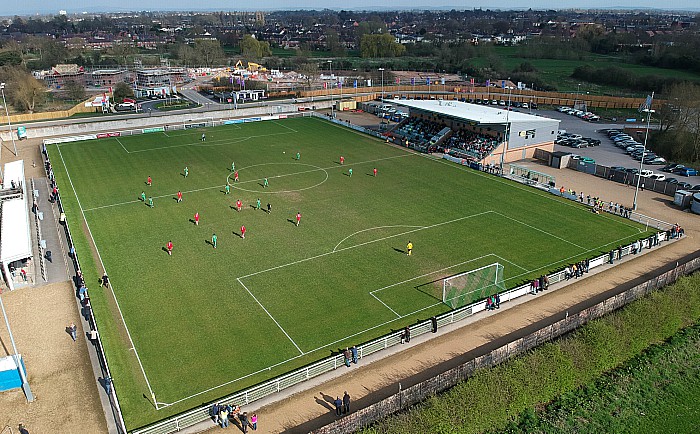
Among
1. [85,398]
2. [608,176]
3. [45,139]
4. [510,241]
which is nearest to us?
[85,398]

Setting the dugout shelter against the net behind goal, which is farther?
the dugout shelter

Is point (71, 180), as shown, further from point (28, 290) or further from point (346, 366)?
point (346, 366)

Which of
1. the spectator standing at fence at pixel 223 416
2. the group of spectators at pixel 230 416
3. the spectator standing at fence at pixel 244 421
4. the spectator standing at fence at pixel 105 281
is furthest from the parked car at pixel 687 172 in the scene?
the spectator standing at fence at pixel 105 281

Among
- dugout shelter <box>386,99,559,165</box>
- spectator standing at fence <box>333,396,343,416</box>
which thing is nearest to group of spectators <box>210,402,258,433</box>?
spectator standing at fence <box>333,396,343,416</box>

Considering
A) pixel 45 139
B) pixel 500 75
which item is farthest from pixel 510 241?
pixel 500 75

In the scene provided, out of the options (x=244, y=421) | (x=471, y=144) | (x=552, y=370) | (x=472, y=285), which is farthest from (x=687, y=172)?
(x=244, y=421)

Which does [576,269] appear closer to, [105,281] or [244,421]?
[244,421]

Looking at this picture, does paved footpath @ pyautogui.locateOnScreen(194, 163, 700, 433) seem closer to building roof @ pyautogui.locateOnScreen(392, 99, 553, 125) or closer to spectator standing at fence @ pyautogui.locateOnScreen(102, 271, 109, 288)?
spectator standing at fence @ pyautogui.locateOnScreen(102, 271, 109, 288)
